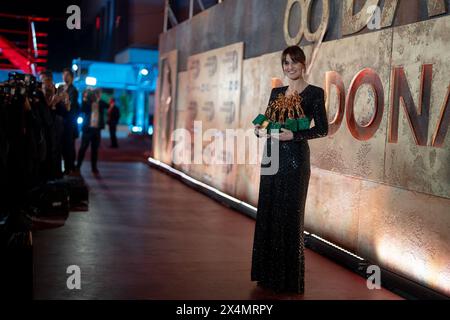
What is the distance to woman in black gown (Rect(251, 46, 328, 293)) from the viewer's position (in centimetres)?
440

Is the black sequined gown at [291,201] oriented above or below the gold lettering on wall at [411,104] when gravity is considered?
below

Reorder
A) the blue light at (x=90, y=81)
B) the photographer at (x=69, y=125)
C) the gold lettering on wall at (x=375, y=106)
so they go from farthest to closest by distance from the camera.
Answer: the blue light at (x=90, y=81), the photographer at (x=69, y=125), the gold lettering on wall at (x=375, y=106)

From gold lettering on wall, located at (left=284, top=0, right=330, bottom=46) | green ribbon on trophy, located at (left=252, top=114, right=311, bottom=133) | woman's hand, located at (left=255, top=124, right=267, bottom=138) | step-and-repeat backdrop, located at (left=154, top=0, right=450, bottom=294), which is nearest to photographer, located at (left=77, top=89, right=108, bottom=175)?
step-and-repeat backdrop, located at (left=154, top=0, right=450, bottom=294)

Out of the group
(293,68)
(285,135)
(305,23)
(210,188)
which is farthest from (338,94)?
(210,188)

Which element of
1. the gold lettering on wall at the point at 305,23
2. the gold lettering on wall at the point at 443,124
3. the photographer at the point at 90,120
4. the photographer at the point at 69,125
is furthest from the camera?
the photographer at the point at 90,120

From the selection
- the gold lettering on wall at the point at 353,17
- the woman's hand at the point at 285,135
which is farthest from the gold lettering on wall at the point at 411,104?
the woman's hand at the point at 285,135

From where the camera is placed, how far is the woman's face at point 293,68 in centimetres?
439

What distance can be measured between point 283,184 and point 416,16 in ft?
5.11

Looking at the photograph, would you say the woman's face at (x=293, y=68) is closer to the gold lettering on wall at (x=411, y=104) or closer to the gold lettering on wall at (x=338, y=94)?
the gold lettering on wall at (x=411, y=104)

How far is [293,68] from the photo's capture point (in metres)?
4.39

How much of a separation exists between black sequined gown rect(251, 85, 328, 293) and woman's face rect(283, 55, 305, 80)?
0.11 meters

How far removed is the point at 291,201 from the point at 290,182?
127 millimetres

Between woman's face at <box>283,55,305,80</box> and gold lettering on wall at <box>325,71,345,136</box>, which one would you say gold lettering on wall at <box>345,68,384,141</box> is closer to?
gold lettering on wall at <box>325,71,345,136</box>

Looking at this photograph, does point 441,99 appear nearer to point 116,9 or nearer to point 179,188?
point 179,188
